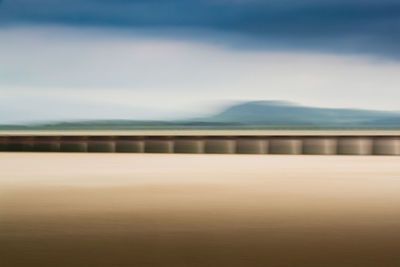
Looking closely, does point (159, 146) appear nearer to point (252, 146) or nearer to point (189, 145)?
point (189, 145)

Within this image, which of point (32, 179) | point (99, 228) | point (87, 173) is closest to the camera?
point (99, 228)

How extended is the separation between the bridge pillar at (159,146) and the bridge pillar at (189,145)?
0.33 metres

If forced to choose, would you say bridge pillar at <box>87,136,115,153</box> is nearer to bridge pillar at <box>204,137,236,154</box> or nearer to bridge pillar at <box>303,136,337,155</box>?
bridge pillar at <box>204,137,236,154</box>

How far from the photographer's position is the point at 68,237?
875cm

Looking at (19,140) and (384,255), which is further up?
(384,255)

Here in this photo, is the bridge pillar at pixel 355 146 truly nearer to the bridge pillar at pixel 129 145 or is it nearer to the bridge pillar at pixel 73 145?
the bridge pillar at pixel 129 145

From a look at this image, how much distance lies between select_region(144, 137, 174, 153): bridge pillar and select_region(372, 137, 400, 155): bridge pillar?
11.0 meters

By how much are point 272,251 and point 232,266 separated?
1039 mm

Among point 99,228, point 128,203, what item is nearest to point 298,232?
point 99,228

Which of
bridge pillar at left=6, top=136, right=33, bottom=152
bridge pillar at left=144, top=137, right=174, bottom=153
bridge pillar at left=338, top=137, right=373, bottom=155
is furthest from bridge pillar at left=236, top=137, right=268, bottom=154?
bridge pillar at left=6, top=136, right=33, bottom=152

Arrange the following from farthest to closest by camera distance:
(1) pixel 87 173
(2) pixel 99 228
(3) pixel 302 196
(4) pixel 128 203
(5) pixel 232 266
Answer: (1) pixel 87 173, (3) pixel 302 196, (4) pixel 128 203, (2) pixel 99 228, (5) pixel 232 266

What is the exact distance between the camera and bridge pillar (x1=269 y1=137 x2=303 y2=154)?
3180cm

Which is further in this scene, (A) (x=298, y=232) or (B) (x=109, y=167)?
(B) (x=109, y=167)

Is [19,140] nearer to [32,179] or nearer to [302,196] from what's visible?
[32,179]
